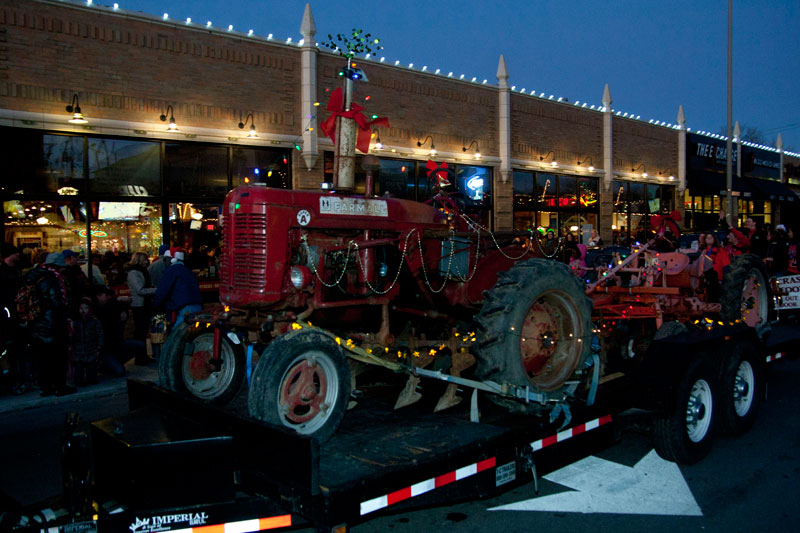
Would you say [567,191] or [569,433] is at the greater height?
[567,191]

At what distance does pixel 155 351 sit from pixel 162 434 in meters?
7.62

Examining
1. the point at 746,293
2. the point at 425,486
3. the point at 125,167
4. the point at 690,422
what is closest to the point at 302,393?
the point at 425,486

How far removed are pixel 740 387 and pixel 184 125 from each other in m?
10.6

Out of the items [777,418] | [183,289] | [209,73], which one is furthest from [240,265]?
[209,73]

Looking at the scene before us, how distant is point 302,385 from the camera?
14.0 feet

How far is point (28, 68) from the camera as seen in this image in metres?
11.0

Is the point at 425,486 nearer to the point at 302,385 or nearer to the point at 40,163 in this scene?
the point at 302,385

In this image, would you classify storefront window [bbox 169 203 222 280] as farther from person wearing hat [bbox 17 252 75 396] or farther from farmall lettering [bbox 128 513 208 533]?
farmall lettering [bbox 128 513 208 533]

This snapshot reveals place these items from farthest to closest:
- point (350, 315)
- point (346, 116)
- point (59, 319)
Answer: point (59, 319) → point (346, 116) → point (350, 315)

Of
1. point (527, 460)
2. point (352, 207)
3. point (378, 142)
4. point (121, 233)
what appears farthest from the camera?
point (378, 142)

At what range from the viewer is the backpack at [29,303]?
795cm

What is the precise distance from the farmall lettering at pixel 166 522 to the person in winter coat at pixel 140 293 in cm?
789

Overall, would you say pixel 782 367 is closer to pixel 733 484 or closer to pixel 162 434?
pixel 733 484

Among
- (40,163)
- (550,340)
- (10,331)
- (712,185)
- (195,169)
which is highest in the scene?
(712,185)
